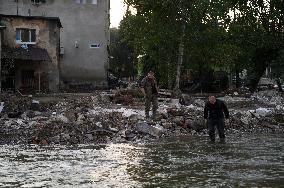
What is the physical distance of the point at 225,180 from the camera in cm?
930

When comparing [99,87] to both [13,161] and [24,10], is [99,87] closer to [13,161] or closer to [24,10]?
[24,10]

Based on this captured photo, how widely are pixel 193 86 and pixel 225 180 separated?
3762 centimetres

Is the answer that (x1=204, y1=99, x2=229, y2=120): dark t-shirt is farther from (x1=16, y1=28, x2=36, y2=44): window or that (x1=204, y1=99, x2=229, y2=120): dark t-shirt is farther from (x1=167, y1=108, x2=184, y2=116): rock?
(x1=16, y1=28, x2=36, y2=44): window

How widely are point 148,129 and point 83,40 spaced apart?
2919 cm

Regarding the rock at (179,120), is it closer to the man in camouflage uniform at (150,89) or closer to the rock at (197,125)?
the rock at (197,125)

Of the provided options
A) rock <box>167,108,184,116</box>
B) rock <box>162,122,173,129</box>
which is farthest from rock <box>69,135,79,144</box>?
rock <box>167,108,184,116</box>

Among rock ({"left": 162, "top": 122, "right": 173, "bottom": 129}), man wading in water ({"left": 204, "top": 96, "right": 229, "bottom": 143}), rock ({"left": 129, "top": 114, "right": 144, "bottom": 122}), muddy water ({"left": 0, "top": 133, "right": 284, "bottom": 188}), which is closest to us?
muddy water ({"left": 0, "top": 133, "right": 284, "bottom": 188})

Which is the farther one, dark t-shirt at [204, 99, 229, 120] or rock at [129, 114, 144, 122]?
rock at [129, 114, 144, 122]

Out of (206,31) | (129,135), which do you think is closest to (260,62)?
(206,31)

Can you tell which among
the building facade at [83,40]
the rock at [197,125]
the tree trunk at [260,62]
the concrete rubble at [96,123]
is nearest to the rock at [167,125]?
the concrete rubble at [96,123]

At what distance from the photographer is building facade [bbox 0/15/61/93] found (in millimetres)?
37125

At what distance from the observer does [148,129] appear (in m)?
17.2

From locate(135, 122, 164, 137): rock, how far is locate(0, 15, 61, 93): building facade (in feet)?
68.5

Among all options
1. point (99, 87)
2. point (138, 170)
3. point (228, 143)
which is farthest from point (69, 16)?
point (138, 170)
